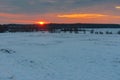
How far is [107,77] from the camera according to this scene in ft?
45.1

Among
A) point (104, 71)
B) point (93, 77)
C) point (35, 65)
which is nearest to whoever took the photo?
point (93, 77)

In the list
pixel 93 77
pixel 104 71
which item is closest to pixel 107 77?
pixel 93 77

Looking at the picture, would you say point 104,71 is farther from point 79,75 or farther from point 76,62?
point 76,62

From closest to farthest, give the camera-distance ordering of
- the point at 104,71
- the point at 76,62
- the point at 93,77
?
the point at 93,77, the point at 104,71, the point at 76,62

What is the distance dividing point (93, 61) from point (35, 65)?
4280mm

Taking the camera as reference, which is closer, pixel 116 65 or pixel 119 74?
pixel 119 74

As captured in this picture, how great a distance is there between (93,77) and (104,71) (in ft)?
6.26

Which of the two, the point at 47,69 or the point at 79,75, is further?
the point at 47,69

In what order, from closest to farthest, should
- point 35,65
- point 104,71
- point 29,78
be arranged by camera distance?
point 29,78
point 104,71
point 35,65

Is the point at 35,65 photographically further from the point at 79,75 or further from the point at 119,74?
the point at 119,74

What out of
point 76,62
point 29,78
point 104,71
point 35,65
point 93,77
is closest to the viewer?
point 29,78

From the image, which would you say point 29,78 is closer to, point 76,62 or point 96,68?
point 96,68

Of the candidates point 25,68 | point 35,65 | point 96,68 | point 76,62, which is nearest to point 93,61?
point 76,62

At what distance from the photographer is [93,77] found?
13.7 m
